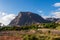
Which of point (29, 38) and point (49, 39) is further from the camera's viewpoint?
point (29, 38)

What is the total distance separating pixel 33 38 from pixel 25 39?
179 cm

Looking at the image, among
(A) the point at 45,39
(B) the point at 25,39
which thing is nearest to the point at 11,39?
(B) the point at 25,39

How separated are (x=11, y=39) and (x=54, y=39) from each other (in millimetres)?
16395

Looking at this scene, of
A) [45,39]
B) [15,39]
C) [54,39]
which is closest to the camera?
[54,39]

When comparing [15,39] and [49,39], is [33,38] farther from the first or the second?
[15,39]

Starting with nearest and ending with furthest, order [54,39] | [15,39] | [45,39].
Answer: [54,39], [45,39], [15,39]

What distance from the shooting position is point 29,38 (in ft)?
134

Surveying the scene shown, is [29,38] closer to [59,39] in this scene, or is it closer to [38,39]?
[38,39]

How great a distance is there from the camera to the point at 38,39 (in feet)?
133

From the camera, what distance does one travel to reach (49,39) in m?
38.0

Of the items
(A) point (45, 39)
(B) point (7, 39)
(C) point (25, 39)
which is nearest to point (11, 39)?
(B) point (7, 39)

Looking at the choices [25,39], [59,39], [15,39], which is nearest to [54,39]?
[59,39]

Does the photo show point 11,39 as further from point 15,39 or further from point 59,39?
point 59,39

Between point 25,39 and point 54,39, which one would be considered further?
point 25,39
